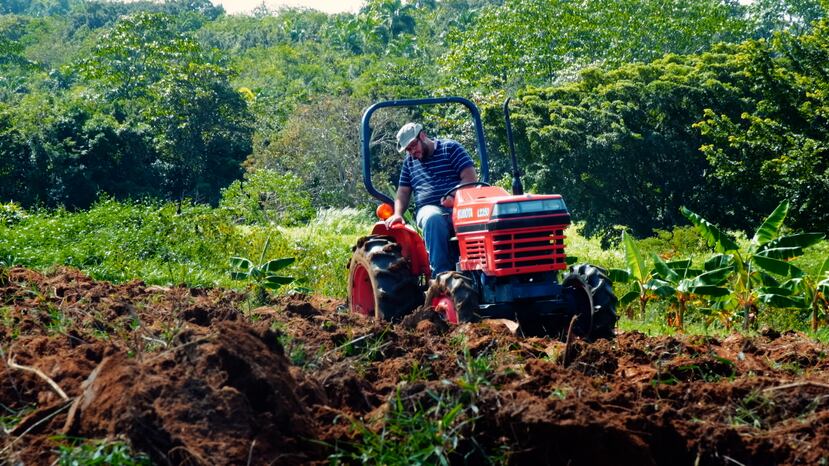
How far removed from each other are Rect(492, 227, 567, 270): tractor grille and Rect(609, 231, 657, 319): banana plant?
11.3ft

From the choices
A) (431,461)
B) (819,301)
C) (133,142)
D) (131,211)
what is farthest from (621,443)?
(133,142)

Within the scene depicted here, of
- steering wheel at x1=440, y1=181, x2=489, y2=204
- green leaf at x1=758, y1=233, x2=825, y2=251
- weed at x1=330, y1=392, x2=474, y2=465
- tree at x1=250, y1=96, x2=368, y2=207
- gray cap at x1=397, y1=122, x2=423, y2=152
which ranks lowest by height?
tree at x1=250, y1=96, x2=368, y2=207

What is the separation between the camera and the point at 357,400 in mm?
4953

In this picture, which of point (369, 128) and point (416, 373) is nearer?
point (416, 373)

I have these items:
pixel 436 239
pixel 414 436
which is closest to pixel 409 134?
pixel 436 239

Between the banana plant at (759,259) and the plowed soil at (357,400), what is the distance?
14.9 ft

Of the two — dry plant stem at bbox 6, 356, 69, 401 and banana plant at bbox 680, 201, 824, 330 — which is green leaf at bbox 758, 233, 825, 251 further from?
dry plant stem at bbox 6, 356, 69, 401

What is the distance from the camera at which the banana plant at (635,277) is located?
11148mm

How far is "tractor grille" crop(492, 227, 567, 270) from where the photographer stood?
7.64m

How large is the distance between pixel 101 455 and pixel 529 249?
Answer: 4.40 meters

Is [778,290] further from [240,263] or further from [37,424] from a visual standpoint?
[37,424]

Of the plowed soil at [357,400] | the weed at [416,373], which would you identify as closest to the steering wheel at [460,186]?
the plowed soil at [357,400]

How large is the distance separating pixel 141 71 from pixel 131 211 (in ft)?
130

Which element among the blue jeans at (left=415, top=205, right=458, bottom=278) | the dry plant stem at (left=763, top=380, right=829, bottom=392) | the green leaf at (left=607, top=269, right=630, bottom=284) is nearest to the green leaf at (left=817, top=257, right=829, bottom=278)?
the green leaf at (left=607, top=269, right=630, bottom=284)
